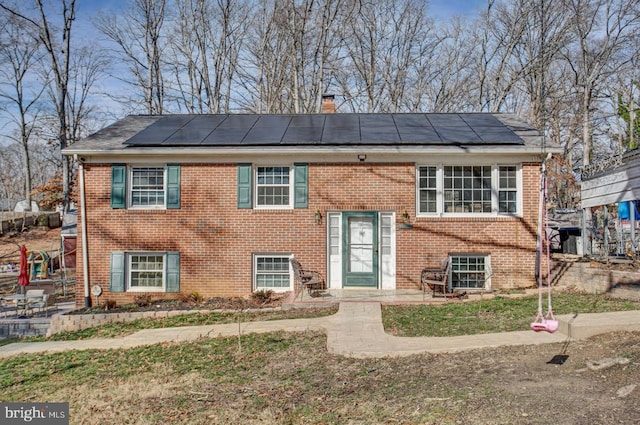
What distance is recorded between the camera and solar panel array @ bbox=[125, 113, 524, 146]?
11945 mm

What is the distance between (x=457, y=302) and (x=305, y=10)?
20600 mm

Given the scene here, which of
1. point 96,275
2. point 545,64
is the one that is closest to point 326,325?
point 96,275

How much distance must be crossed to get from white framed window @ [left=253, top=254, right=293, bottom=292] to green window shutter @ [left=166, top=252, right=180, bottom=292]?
77.5 inches

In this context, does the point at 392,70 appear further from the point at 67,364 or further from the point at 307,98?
the point at 67,364

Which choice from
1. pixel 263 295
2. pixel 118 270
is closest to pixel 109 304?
pixel 118 270

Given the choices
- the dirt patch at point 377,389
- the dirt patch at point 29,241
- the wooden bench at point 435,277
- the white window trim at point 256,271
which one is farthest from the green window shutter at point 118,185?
the dirt patch at point 29,241

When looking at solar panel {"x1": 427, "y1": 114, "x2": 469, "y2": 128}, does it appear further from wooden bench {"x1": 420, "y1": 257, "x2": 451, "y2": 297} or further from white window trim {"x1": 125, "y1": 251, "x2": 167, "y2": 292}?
white window trim {"x1": 125, "y1": 251, "x2": 167, "y2": 292}

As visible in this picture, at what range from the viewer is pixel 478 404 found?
450 cm

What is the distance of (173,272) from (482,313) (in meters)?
7.52

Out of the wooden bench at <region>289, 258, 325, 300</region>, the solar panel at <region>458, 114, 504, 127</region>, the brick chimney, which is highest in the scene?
the brick chimney

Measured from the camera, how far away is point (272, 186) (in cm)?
1220

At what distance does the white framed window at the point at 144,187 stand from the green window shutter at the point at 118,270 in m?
1.34

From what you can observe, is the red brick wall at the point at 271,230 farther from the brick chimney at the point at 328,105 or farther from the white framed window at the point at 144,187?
the brick chimney at the point at 328,105

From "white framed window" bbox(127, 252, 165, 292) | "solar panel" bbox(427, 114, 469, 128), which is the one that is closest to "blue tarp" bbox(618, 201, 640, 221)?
"solar panel" bbox(427, 114, 469, 128)
